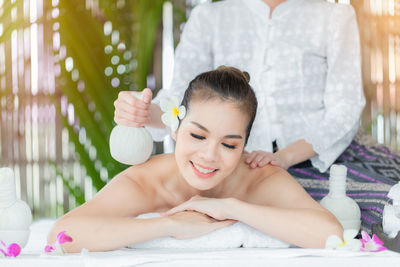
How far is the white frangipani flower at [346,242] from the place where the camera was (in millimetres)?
1254

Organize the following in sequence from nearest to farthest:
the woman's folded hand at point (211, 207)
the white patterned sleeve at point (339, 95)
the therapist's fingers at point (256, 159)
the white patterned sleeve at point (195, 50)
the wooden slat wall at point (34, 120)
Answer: the woman's folded hand at point (211, 207)
the therapist's fingers at point (256, 159)
the white patterned sleeve at point (339, 95)
the white patterned sleeve at point (195, 50)
the wooden slat wall at point (34, 120)

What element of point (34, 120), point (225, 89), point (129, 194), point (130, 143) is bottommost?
point (34, 120)

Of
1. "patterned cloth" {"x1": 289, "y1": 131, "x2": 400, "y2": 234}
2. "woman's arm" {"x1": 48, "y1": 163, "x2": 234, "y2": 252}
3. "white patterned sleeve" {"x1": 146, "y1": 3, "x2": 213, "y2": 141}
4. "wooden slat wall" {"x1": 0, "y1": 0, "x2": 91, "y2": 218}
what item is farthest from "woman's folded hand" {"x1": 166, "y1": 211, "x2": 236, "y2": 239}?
"wooden slat wall" {"x1": 0, "y1": 0, "x2": 91, "y2": 218}

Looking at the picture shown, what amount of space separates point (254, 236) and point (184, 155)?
279mm

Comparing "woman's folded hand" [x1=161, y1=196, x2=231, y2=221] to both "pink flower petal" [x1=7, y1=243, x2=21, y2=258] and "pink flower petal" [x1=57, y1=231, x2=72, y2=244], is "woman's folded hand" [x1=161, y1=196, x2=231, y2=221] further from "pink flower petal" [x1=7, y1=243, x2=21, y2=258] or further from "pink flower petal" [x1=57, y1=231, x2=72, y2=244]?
"pink flower petal" [x1=7, y1=243, x2=21, y2=258]

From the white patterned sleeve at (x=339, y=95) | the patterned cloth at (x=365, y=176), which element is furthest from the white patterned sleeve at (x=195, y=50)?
the patterned cloth at (x=365, y=176)

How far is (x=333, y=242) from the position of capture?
130 centimetres

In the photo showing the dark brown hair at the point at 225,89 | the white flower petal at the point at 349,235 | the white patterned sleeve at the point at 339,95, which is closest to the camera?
the white flower petal at the point at 349,235

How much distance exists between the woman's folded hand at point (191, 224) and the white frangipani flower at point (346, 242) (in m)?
0.26

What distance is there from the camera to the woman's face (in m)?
1.44

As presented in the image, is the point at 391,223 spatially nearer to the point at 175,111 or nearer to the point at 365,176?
the point at 365,176

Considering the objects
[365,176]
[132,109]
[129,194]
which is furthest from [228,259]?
[365,176]

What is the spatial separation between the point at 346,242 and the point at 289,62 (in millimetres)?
1160

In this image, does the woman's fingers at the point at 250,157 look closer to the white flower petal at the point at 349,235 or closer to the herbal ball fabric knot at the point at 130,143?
the herbal ball fabric knot at the point at 130,143
